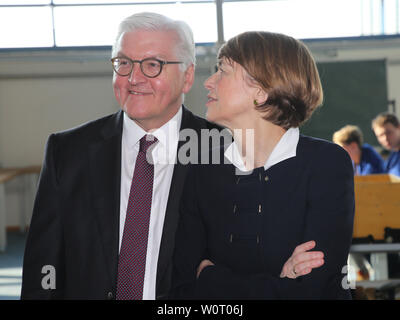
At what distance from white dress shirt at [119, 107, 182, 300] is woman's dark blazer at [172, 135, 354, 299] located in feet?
0.30

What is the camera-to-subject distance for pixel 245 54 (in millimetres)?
1359

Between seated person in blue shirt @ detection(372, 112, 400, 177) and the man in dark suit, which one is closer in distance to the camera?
the man in dark suit

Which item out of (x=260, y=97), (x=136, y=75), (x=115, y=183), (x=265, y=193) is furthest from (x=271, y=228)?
(x=136, y=75)

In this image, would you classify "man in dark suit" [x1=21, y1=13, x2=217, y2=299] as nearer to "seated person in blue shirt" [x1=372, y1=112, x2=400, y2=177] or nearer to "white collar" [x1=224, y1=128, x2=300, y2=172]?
"white collar" [x1=224, y1=128, x2=300, y2=172]

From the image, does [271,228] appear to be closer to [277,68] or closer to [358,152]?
[277,68]

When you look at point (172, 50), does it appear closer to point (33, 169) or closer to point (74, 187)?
point (74, 187)

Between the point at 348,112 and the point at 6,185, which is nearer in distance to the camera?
the point at 348,112

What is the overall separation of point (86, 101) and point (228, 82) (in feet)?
27.0

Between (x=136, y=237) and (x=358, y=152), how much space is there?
434 centimetres

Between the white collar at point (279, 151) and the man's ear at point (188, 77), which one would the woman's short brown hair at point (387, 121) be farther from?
the white collar at point (279, 151)

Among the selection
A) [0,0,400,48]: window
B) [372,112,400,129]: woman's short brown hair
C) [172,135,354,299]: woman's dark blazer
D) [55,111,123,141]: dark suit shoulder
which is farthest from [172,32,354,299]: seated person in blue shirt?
[0,0,400,48]: window

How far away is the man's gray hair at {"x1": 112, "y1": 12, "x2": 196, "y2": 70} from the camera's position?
159 cm
